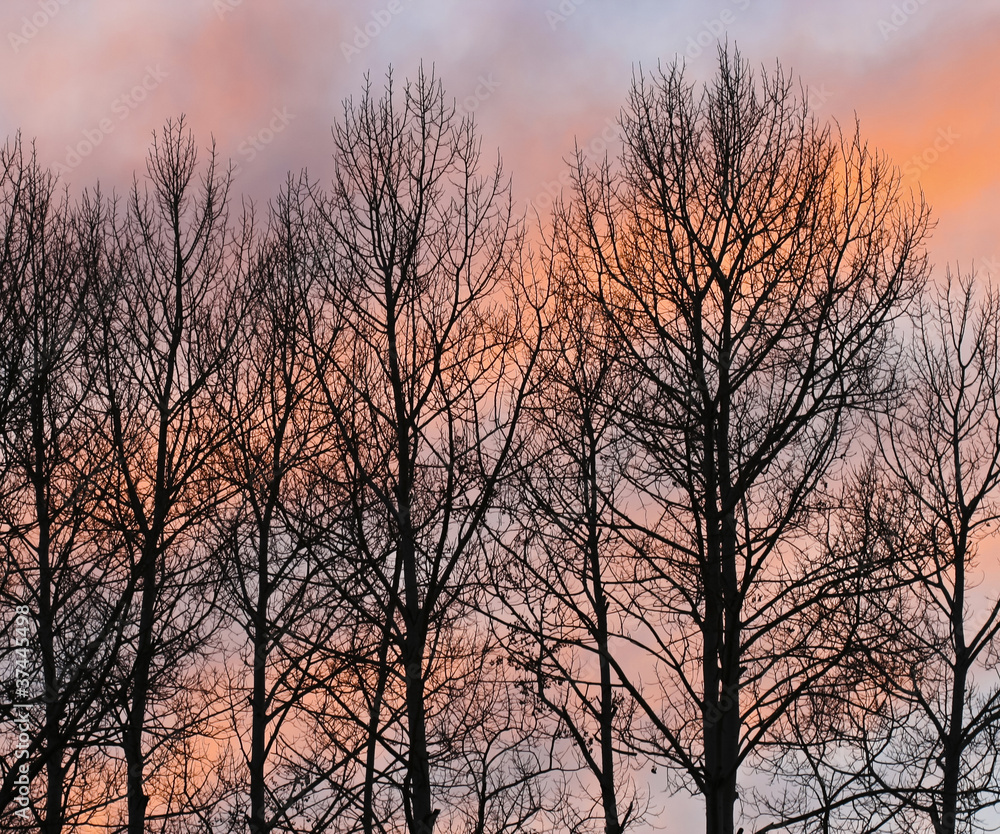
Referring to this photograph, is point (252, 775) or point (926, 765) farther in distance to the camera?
point (926, 765)

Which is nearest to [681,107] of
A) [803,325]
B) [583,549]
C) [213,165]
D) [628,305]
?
[628,305]

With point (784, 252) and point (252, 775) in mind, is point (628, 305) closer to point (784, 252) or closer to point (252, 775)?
point (784, 252)

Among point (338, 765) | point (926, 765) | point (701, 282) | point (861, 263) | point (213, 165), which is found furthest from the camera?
point (926, 765)

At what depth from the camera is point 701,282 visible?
903cm

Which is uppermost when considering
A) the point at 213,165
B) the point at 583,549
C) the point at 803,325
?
the point at 213,165

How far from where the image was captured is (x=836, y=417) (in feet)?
25.7

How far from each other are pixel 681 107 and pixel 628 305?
203cm

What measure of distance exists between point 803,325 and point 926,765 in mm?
9976

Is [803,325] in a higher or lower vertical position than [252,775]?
higher

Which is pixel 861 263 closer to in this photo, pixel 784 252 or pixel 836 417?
pixel 784 252

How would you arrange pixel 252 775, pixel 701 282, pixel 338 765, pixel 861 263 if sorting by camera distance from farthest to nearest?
pixel 252 775
pixel 338 765
pixel 701 282
pixel 861 263

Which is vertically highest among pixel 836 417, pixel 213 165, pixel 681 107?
pixel 213 165

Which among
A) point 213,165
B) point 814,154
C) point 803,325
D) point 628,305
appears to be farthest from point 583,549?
point 213,165

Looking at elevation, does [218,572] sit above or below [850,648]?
above
